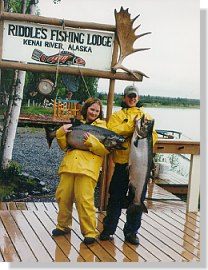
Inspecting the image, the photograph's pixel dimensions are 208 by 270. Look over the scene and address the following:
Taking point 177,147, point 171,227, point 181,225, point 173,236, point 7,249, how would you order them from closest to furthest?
point 7,249
point 173,236
point 171,227
point 181,225
point 177,147

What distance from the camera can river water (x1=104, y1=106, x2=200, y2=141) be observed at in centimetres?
648

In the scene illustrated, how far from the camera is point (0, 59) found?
5316mm

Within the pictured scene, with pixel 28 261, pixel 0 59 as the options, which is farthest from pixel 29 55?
pixel 28 261

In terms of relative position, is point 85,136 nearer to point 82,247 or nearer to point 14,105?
point 82,247

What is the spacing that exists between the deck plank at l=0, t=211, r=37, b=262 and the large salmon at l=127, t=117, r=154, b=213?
92 centimetres

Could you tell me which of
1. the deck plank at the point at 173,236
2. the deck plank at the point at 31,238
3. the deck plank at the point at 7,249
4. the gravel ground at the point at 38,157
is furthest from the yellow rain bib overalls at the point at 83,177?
Result: the gravel ground at the point at 38,157

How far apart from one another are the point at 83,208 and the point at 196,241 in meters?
1.19

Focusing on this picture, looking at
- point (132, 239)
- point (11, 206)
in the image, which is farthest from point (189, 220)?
point (11, 206)

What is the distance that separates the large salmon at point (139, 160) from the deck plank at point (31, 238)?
2.64 ft

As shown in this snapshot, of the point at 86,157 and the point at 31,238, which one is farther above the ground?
the point at 86,157

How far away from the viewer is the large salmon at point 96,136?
14.8 feet

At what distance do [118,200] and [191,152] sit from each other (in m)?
1.58

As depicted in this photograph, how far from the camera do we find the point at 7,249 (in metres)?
4.45

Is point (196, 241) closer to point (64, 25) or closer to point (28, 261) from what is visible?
point (28, 261)
